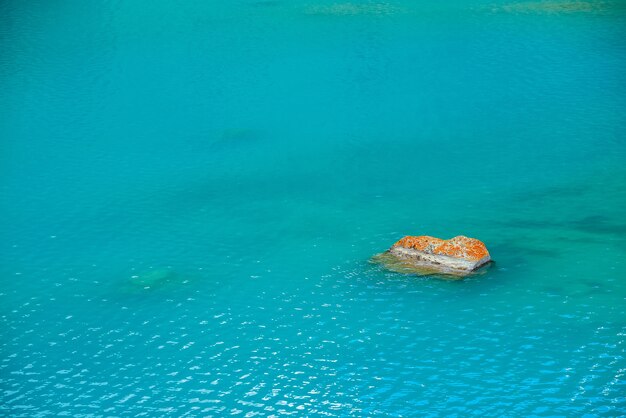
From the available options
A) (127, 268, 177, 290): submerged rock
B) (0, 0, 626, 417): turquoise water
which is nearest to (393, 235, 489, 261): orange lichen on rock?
(0, 0, 626, 417): turquoise water

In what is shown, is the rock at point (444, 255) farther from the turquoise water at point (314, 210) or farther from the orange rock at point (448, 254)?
the turquoise water at point (314, 210)

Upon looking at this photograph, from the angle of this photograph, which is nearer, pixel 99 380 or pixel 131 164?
pixel 99 380

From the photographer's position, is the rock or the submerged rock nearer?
the rock

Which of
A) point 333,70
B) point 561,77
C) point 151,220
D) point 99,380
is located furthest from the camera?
point 333,70

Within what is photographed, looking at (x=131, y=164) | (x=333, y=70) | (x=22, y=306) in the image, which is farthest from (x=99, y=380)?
(x=333, y=70)

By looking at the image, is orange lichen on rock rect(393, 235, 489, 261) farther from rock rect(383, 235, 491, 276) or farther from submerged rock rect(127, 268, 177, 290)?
submerged rock rect(127, 268, 177, 290)

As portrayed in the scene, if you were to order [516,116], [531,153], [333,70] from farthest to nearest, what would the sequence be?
[333,70] → [516,116] → [531,153]

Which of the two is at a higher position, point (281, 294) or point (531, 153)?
point (531, 153)

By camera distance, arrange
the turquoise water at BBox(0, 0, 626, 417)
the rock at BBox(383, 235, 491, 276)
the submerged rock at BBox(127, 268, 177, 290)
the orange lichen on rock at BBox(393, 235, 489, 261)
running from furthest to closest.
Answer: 1. the submerged rock at BBox(127, 268, 177, 290)
2. the orange lichen on rock at BBox(393, 235, 489, 261)
3. the rock at BBox(383, 235, 491, 276)
4. the turquoise water at BBox(0, 0, 626, 417)

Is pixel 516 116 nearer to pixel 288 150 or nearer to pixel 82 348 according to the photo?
pixel 288 150

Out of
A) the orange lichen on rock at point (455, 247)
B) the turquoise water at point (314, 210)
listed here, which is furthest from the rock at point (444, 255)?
the turquoise water at point (314, 210)
